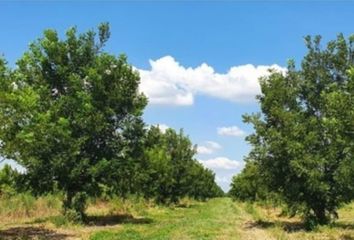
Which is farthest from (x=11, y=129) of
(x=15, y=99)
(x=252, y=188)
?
(x=252, y=188)

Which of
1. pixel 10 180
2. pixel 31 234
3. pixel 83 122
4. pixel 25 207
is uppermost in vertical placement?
pixel 83 122

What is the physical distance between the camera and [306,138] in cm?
3488

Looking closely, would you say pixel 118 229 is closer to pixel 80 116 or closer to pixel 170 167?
pixel 80 116

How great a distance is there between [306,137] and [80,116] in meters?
14.7

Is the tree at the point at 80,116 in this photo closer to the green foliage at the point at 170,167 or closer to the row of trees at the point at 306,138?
the row of trees at the point at 306,138

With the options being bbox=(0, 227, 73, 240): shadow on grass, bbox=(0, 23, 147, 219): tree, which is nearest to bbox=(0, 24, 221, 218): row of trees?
bbox=(0, 23, 147, 219): tree

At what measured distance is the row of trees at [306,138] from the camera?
34281 mm

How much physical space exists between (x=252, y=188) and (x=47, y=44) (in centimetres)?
5200

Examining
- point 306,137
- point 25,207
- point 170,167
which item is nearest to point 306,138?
point 306,137

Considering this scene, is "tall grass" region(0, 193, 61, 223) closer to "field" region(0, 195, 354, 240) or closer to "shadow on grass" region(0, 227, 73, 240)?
"field" region(0, 195, 354, 240)

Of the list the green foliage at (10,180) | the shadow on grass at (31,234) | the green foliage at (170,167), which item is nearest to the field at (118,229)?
the shadow on grass at (31,234)

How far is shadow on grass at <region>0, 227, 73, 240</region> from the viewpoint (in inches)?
1115

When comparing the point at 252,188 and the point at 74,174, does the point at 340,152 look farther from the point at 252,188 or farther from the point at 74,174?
the point at 252,188

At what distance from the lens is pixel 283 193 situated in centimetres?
3728
